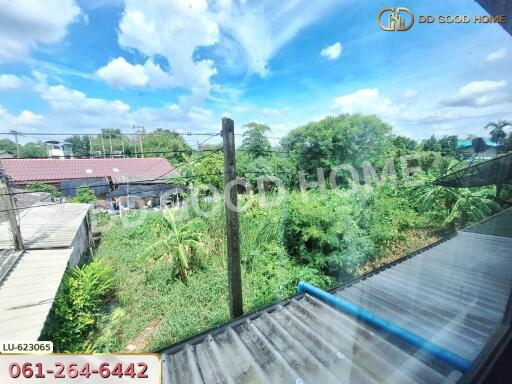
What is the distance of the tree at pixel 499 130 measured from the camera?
25.0 inches

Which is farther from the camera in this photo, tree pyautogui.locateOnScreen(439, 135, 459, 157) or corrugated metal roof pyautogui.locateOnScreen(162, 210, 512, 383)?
corrugated metal roof pyautogui.locateOnScreen(162, 210, 512, 383)

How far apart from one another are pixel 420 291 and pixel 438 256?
61 cm

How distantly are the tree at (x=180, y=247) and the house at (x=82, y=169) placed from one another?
6.23 metres

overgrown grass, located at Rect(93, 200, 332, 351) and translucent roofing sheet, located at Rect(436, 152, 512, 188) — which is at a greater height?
translucent roofing sheet, located at Rect(436, 152, 512, 188)

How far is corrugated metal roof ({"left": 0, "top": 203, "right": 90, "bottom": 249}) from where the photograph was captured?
13.9 ft

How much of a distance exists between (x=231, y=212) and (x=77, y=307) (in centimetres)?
289

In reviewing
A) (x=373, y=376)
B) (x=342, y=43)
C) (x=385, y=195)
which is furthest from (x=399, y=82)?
(x=385, y=195)

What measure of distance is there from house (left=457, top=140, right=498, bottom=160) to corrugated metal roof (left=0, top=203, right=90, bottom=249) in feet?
18.3

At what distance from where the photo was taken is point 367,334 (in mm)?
1369

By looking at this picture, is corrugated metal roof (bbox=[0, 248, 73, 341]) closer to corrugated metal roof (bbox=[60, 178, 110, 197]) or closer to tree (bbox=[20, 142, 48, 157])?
tree (bbox=[20, 142, 48, 157])

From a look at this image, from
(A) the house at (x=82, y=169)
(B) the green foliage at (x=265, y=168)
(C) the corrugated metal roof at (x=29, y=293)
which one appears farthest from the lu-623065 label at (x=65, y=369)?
(A) the house at (x=82, y=169)

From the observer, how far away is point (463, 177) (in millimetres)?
1150

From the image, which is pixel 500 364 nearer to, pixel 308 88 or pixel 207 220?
pixel 308 88

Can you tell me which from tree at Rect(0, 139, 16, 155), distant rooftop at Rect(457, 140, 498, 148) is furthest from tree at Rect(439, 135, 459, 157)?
tree at Rect(0, 139, 16, 155)
